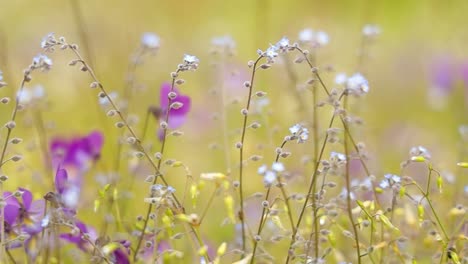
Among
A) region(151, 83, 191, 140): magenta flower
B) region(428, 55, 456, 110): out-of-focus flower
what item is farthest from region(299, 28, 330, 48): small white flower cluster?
region(428, 55, 456, 110): out-of-focus flower

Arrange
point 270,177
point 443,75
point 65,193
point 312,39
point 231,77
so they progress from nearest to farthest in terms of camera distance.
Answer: point 270,177, point 65,193, point 312,39, point 231,77, point 443,75

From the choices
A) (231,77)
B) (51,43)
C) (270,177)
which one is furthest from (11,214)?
(231,77)

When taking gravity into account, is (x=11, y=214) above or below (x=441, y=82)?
below

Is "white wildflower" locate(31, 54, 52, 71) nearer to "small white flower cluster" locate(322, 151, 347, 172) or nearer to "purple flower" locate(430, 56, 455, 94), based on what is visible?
"small white flower cluster" locate(322, 151, 347, 172)

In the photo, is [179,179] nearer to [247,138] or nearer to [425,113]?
[247,138]

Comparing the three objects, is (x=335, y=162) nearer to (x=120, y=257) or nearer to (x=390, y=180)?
(x=390, y=180)

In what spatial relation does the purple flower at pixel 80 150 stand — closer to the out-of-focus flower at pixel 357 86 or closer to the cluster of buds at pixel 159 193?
the cluster of buds at pixel 159 193

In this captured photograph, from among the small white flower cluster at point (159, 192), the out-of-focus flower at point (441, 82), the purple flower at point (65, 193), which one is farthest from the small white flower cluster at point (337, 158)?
the out-of-focus flower at point (441, 82)
